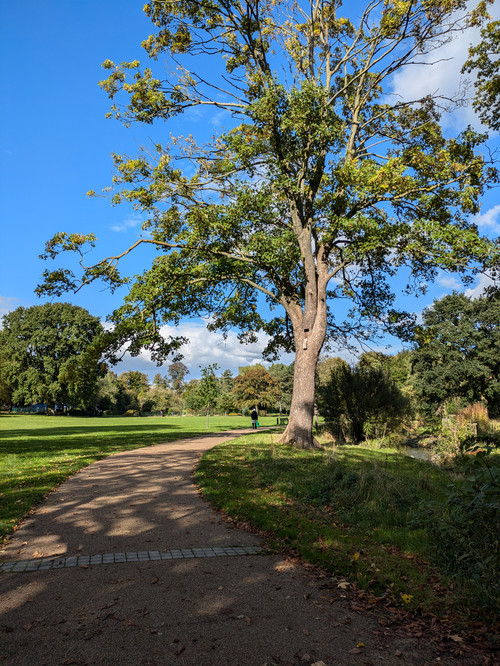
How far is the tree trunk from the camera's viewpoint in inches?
542

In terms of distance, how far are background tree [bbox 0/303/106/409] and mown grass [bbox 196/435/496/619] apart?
45596 mm

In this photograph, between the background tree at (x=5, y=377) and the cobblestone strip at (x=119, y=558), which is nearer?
the cobblestone strip at (x=119, y=558)

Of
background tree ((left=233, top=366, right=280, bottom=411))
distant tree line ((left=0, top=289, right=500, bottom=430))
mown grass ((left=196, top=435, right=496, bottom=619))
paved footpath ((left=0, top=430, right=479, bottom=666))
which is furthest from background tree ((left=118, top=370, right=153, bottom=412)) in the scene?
paved footpath ((left=0, top=430, right=479, bottom=666))

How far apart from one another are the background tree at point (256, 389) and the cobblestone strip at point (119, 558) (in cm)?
6297

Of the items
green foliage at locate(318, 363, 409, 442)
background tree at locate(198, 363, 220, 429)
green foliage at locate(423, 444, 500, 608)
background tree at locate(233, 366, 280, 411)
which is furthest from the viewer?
background tree at locate(233, 366, 280, 411)

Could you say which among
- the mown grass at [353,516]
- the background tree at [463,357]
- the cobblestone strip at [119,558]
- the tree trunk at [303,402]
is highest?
the background tree at [463,357]

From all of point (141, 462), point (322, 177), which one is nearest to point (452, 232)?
point (322, 177)

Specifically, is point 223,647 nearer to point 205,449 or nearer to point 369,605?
point 369,605

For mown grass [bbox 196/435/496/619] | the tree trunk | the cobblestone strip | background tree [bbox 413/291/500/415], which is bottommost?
the cobblestone strip

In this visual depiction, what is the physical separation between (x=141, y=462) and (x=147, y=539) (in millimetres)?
6767

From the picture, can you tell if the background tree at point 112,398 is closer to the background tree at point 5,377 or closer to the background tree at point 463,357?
the background tree at point 5,377

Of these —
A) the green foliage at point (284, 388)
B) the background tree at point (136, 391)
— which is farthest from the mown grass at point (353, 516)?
the background tree at point (136, 391)

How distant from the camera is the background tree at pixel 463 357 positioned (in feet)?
109

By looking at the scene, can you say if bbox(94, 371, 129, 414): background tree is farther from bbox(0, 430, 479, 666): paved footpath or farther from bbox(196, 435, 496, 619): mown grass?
bbox(0, 430, 479, 666): paved footpath
